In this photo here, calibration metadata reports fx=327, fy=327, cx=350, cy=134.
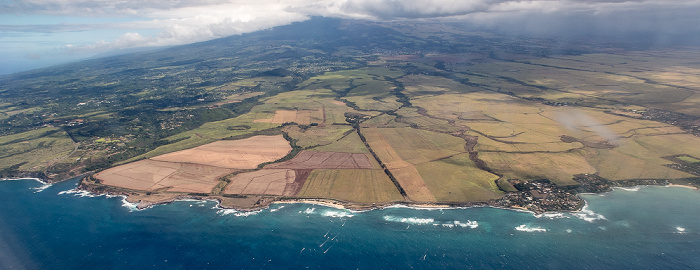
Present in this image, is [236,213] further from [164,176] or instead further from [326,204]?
[164,176]

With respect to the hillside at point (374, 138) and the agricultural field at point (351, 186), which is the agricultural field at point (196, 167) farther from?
the agricultural field at point (351, 186)

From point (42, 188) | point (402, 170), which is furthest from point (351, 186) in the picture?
point (42, 188)

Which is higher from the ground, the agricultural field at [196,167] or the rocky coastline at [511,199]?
the agricultural field at [196,167]

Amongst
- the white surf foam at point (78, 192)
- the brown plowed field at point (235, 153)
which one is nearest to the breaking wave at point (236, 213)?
the brown plowed field at point (235, 153)

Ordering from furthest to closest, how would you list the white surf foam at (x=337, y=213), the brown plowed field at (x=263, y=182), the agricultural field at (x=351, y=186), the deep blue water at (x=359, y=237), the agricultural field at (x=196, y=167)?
the agricultural field at (x=196, y=167), the brown plowed field at (x=263, y=182), the agricultural field at (x=351, y=186), the white surf foam at (x=337, y=213), the deep blue water at (x=359, y=237)

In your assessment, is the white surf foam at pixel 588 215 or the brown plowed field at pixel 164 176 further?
the brown plowed field at pixel 164 176

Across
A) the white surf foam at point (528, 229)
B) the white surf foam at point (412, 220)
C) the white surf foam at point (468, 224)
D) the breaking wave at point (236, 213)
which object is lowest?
the white surf foam at point (528, 229)

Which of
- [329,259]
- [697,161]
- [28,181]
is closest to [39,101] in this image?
[28,181]
